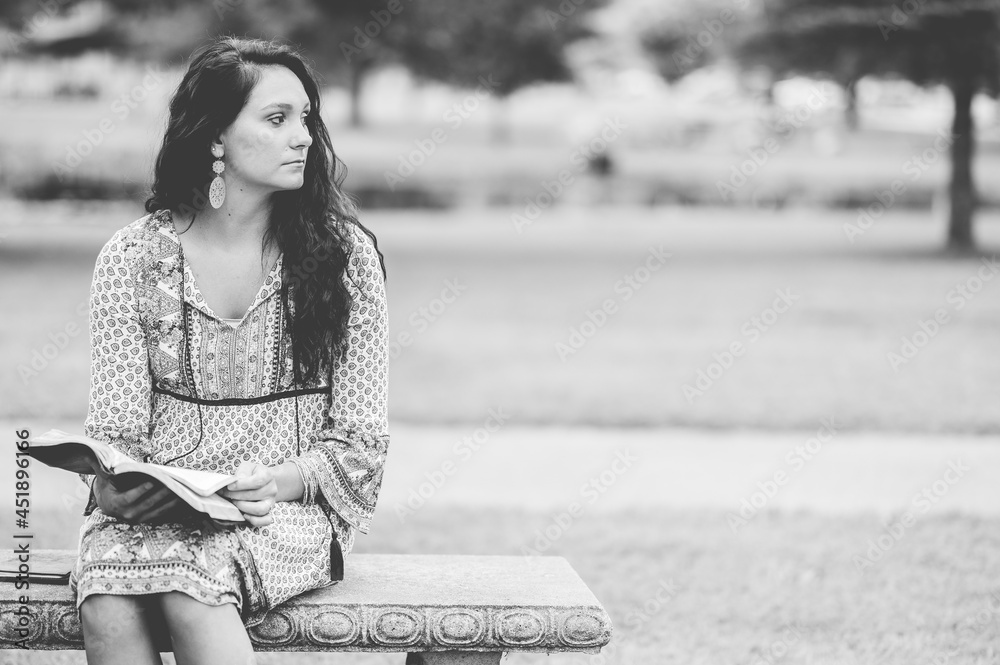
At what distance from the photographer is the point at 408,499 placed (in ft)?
19.7

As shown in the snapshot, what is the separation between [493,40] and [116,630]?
81.7 ft

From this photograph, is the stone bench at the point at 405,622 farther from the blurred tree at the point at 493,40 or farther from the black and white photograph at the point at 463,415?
the blurred tree at the point at 493,40

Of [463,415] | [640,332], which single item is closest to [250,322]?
[463,415]

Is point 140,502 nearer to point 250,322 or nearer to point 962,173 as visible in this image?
point 250,322

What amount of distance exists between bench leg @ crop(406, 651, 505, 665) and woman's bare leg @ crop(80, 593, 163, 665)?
722 millimetres

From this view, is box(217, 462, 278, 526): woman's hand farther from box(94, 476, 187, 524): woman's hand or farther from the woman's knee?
the woman's knee

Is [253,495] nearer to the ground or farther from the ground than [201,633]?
farther from the ground

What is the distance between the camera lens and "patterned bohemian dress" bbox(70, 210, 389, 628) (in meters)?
3.00

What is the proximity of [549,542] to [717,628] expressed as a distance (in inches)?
46.3

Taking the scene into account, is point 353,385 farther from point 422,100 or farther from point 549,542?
point 422,100

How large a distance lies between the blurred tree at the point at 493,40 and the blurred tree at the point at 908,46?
370 centimetres

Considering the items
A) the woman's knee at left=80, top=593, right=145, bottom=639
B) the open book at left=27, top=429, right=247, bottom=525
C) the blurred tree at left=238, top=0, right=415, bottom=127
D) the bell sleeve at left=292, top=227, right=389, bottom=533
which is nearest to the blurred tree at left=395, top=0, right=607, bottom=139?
the blurred tree at left=238, top=0, right=415, bottom=127

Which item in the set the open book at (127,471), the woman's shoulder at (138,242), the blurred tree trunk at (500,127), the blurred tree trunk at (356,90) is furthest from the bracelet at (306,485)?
the blurred tree trunk at (500,127)

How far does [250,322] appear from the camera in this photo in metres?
3.05
